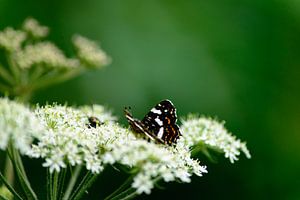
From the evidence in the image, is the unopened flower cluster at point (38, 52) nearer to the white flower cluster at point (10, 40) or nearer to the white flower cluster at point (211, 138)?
the white flower cluster at point (10, 40)

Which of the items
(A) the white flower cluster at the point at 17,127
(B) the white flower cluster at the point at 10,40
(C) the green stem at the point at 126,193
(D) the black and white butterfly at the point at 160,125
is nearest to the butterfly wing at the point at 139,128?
(D) the black and white butterfly at the point at 160,125

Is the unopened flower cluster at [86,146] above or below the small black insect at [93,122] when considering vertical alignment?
below

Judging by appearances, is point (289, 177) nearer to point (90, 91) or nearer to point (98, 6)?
point (90, 91)

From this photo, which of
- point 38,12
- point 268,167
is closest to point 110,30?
point 38,12

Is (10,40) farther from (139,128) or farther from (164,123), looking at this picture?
(139,128)

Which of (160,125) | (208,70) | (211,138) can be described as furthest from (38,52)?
(208,70)
